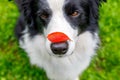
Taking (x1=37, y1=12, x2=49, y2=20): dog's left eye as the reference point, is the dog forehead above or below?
above

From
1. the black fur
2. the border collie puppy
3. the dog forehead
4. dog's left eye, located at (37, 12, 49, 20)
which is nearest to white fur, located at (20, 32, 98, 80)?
the border collie puppy

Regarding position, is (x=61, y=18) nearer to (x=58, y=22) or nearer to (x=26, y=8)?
(x=58, y=22)

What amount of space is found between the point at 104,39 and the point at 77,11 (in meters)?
1.08

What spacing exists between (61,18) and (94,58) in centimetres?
103

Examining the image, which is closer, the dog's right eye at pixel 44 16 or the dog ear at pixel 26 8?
the dog's right eye at pixel 44 16

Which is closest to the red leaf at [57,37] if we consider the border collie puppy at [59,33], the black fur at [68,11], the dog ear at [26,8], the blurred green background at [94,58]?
the border collie puppy at [59,33]

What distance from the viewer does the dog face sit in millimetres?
2246

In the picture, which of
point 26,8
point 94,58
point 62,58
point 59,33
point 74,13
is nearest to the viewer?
point 59,33

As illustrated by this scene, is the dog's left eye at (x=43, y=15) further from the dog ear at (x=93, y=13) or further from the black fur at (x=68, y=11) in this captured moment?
the dog ear at (x=93, y=13)

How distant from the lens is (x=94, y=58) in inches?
125

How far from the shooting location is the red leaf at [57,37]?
220cm

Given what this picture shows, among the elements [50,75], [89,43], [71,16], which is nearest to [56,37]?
[71,16]

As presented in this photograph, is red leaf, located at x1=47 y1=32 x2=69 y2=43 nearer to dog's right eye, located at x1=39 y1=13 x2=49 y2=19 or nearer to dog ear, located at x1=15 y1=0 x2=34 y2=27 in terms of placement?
dog's right eye, located at x1=39 y1=13 x2=49 y2=19

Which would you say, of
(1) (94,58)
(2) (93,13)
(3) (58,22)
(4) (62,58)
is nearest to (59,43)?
(3) (58,22)
